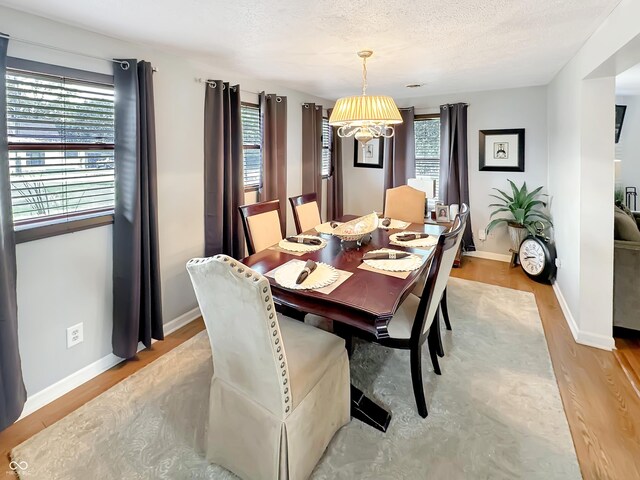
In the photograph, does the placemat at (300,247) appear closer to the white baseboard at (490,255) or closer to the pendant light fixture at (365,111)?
the pendant light fixture at (365,111)

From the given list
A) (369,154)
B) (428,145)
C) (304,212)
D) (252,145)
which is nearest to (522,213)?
(428,145)

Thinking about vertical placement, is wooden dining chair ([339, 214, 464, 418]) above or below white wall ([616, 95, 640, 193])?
below

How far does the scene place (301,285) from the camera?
1.77 m

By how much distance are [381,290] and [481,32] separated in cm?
184

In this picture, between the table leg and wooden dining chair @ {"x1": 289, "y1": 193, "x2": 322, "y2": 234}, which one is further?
wooden dining chair @ {"x1": 289, "y1": 193, "x2": 322, "y2": 234}

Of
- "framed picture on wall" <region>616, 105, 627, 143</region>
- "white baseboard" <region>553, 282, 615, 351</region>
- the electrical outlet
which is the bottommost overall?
"white baseboard" <region>553, 282, 615, 351</region>

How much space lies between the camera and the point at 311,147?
450 cm

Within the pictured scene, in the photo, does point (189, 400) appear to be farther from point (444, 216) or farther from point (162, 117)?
point (444, 216)

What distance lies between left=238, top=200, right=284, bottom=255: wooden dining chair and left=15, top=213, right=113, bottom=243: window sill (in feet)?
2.98

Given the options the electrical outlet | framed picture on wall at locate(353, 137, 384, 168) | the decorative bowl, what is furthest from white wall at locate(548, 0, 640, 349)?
the electrical outlet

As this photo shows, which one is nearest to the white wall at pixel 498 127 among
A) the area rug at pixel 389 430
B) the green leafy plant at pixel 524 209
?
the green leafy plant at pixel 524 209

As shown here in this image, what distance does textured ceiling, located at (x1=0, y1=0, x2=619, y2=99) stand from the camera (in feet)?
5.99

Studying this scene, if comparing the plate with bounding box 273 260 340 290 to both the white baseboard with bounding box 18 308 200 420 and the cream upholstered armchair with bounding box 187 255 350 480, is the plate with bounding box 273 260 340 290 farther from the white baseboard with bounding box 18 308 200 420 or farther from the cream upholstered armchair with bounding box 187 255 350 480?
the white baseboard with bounding box 18 308 200 420

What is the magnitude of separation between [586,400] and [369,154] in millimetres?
4111
